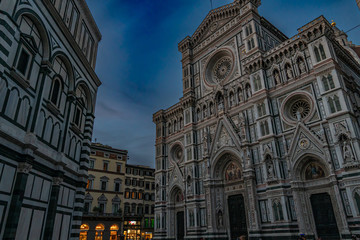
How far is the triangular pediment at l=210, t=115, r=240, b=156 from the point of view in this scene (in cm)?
2661

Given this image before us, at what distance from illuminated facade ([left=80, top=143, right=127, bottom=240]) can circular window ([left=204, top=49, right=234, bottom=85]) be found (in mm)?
22977

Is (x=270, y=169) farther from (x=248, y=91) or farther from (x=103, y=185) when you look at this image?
(x=103, y=185)

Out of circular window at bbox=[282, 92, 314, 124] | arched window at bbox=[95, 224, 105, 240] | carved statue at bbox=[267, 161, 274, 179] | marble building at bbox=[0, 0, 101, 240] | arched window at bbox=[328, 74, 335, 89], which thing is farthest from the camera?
arched window at bbox=[95, 224, 105, 240]

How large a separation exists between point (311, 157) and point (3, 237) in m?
20.2

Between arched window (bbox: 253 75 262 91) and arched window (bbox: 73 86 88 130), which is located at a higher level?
arched window (bbox: 253 75 262 91)

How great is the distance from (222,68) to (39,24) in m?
23.5

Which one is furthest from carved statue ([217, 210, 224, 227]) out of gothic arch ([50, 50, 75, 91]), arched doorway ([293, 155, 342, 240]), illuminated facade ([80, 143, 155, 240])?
gothic arch ([50, 50, 75, 91])

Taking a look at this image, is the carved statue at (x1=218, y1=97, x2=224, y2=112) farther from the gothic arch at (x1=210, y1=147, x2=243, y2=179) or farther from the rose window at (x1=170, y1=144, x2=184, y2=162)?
the rose window at (x1=170, y1=144, x2=184, y2=162)

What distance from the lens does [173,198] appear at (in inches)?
1294

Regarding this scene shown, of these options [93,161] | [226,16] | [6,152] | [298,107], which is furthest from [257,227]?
[93,161]

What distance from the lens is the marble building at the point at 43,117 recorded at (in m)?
9.77

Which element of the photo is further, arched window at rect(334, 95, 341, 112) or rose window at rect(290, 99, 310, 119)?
rose window at rect(290, 99, 310, 119)

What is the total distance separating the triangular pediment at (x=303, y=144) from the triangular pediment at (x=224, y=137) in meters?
5.89

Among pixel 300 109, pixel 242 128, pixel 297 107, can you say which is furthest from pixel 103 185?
pixel 300 109
